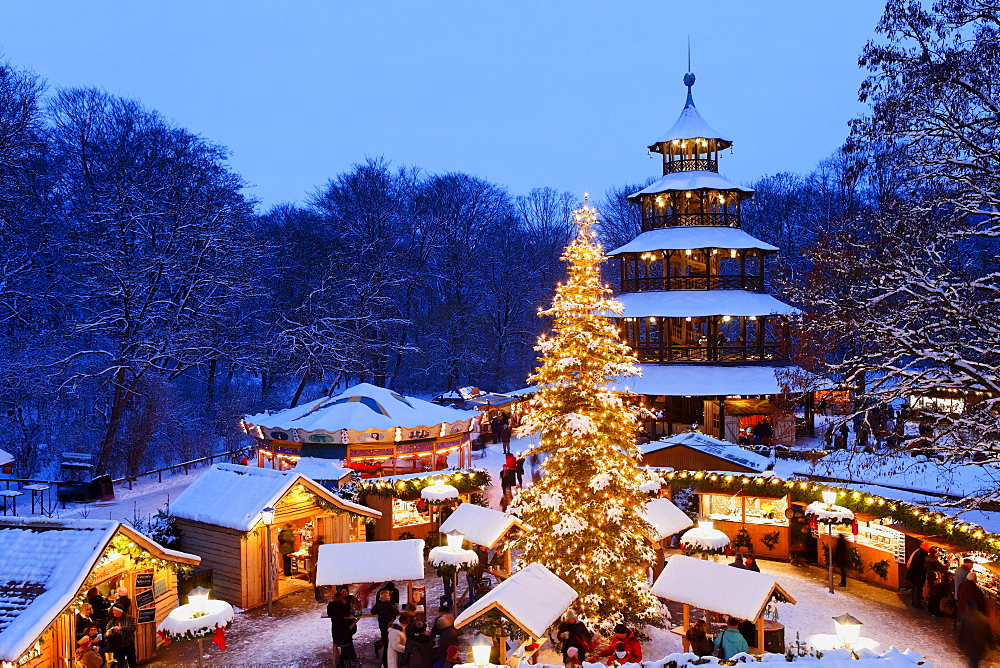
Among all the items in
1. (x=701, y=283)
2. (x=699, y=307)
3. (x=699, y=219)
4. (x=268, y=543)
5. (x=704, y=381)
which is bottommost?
(x=268, y=543)

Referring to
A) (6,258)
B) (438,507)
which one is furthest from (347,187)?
(438,507)

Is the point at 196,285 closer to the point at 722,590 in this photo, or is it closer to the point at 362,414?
the point at 362,414

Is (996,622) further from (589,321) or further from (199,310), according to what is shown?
(199,310)

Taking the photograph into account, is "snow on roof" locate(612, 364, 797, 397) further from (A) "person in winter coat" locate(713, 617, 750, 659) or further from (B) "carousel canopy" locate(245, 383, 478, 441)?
(A) "person in winter coat" locate(713, 617, 750, 659)

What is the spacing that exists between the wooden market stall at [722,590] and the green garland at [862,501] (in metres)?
4.34

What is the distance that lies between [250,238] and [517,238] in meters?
23.9

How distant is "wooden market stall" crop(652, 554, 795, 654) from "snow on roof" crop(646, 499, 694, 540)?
3.02m

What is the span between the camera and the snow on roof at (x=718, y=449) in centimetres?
1881

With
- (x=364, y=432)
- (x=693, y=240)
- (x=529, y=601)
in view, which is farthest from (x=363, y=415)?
(x=693, y=240)

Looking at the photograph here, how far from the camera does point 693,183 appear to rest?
32406 mm

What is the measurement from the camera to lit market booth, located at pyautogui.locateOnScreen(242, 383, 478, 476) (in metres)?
22.1

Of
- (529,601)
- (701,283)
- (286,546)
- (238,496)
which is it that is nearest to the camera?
(529,601)

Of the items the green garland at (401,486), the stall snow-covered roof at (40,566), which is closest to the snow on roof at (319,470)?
the green garland at (401,486)

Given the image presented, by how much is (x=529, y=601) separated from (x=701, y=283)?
2378 centimetres
